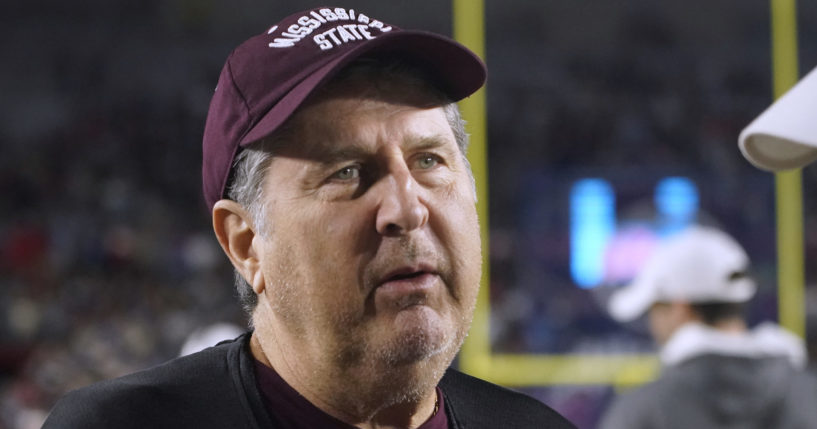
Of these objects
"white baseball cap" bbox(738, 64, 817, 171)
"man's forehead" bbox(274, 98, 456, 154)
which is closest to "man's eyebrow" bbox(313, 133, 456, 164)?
"man's forehead" bbox(274, 98, 456, 154)

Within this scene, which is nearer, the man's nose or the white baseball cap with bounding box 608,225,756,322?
the man's nose

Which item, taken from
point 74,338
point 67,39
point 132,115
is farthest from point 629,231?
point 67,39

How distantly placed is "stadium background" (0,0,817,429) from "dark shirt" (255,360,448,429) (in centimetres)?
421

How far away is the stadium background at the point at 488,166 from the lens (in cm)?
547

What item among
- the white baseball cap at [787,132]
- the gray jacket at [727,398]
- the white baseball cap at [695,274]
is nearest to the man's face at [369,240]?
the white baseball cap at [787,132]

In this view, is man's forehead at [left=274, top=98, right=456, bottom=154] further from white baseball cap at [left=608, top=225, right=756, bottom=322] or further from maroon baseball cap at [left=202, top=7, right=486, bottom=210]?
white baseball cap at [left=608, top=225, right=756, bottom=322]

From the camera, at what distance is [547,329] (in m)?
5.49

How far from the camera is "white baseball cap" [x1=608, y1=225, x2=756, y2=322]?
8.79 feet

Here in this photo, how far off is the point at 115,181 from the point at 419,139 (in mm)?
6618

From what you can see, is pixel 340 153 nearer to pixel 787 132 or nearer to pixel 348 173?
pixel 348 173

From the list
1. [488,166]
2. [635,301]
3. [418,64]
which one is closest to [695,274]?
[635,301]

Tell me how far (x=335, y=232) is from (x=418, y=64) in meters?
0.18

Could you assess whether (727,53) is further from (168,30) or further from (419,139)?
(419,139)

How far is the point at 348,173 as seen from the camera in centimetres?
94
